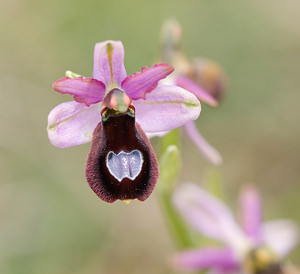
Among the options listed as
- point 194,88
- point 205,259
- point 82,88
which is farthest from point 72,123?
point 205,259

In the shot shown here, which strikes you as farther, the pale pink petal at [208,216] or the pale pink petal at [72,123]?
the pale pink petal at [208,216]

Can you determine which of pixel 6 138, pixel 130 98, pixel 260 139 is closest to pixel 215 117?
pixel 260 139

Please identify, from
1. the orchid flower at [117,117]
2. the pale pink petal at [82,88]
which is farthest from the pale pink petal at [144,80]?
the pale pink petal at [82,88]

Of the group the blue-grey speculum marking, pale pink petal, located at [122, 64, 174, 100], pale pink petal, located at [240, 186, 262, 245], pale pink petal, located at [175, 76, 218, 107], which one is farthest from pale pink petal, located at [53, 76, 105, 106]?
pale pink petal, located at [240, 186, 262, 245]

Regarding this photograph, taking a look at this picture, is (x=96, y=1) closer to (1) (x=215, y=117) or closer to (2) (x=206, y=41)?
(2) (x=206, y=41)

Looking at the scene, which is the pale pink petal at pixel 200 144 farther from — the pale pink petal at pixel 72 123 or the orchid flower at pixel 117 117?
the pale pink petal at pixel 72 123

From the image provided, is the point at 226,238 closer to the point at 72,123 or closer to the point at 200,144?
the point at 200,144
